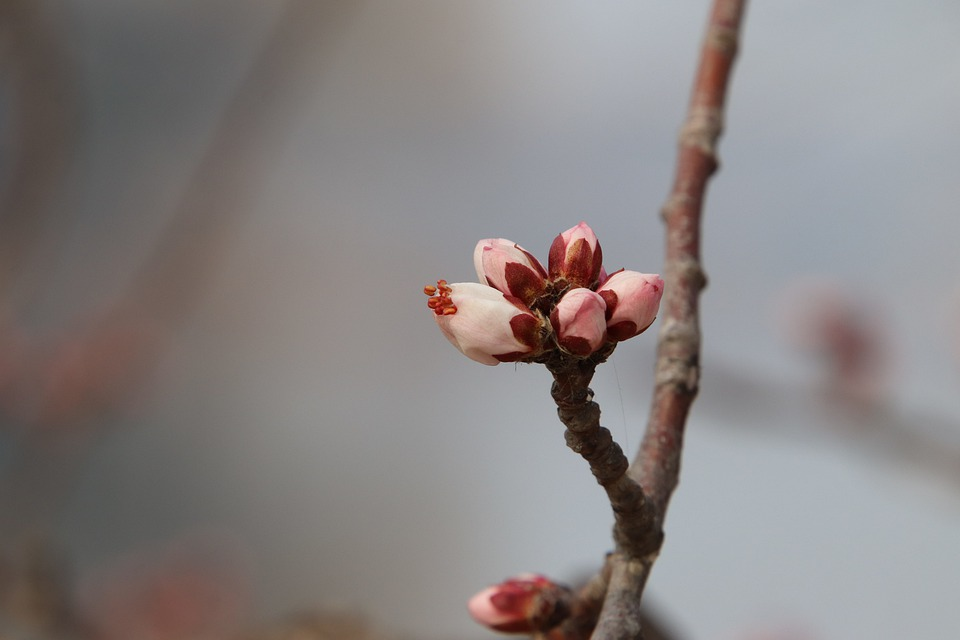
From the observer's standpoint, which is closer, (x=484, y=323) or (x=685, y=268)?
(x=484, y=323)

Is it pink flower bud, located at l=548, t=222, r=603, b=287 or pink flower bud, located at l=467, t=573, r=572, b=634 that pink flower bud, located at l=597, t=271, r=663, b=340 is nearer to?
pink flower bud, located at l=548, t=222, r=603, b=287

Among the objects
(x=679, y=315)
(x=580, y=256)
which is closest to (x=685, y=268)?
(x=679, y=315)

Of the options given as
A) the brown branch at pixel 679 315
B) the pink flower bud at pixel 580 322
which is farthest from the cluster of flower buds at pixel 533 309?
the brown branch at pixel 679 315

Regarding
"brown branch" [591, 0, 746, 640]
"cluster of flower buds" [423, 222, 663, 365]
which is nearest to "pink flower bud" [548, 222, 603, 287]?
"cluster of flower buds" [423, 222, 663, 365]

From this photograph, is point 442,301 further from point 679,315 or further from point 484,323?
point 679,315

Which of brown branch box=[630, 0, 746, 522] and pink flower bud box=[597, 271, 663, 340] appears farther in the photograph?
brown branch box=[630, 0, 746, 522]

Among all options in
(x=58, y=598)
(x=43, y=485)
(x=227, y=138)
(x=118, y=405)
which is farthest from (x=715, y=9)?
(x=118, y=405)
